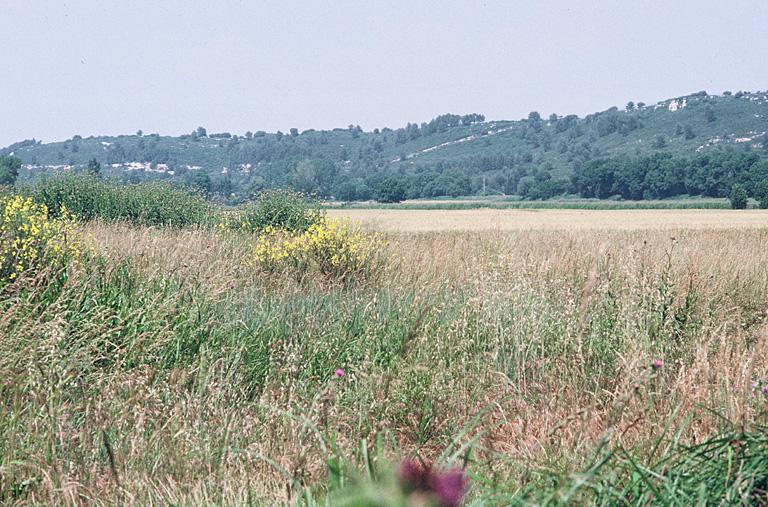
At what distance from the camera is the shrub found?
16.4 meters

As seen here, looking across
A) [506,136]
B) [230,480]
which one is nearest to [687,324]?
[230,480]

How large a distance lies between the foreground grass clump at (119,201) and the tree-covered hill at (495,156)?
66491mm

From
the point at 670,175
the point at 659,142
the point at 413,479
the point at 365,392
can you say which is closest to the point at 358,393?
the point at 365,392

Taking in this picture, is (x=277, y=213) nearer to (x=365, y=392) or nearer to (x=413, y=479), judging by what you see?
(x=365, y=392)

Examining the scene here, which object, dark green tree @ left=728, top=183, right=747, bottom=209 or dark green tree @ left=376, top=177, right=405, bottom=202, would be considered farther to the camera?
dark green tree @ left=376, top=177, right=405, bottom=202

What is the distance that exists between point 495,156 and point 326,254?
14784 cm

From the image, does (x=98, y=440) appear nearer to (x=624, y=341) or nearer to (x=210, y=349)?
(x=210, y=349)

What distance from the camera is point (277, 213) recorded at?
16500 millimetres

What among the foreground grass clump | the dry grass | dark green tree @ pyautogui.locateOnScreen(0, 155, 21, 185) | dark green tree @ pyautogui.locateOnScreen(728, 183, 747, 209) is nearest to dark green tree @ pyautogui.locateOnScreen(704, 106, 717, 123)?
dark green tree @ pyautogui.locateOnScreen(728, 183, 747, 209)

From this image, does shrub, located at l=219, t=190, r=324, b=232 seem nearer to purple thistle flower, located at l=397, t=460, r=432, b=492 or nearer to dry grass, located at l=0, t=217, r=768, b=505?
dry grass, located at l=0, t=217, r=768, b=505

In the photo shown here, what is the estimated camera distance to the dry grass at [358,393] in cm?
336

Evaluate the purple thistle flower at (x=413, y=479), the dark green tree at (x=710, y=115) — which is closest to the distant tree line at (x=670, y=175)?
the dark green tree at (x=710, y=115)

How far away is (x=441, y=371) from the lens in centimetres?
498

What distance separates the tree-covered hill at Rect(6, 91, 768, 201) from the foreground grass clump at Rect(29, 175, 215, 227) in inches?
2618
